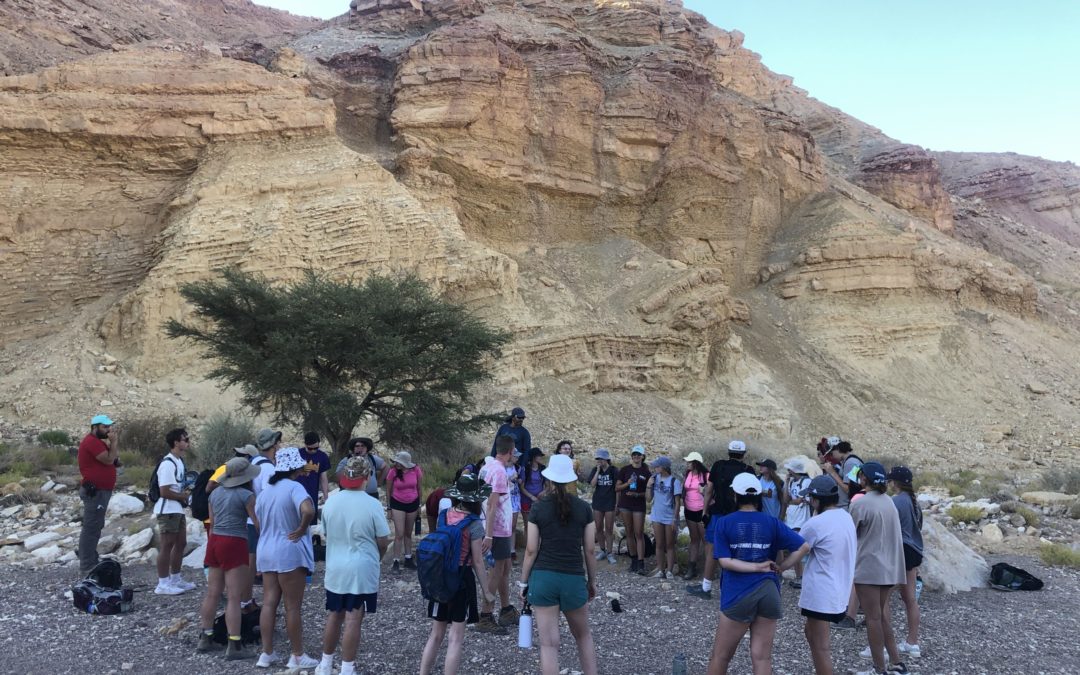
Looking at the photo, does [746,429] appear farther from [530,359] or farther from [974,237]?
[974,237]

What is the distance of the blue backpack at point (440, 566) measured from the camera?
4.92 m

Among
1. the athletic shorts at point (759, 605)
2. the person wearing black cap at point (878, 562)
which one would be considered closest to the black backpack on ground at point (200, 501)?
the athletic shorts at point (759, 605)

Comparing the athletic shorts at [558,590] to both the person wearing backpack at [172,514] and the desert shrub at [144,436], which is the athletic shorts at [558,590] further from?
the desert shrub at [144,436]

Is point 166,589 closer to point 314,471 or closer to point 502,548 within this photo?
point 314,471

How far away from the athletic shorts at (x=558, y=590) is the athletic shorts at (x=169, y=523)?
14.4 feet

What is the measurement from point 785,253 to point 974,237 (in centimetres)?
2187

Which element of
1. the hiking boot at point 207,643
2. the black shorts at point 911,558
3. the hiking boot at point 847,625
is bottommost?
the hiking boot at point 207,643

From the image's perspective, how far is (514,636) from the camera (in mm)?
6547

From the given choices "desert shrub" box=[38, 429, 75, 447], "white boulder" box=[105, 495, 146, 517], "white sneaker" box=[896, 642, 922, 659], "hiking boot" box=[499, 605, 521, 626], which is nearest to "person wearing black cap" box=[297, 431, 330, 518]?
"hiking boot" box=[499, 605, 521, 626]

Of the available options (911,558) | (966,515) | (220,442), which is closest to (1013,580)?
(911,558)

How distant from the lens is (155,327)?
69.8 ft

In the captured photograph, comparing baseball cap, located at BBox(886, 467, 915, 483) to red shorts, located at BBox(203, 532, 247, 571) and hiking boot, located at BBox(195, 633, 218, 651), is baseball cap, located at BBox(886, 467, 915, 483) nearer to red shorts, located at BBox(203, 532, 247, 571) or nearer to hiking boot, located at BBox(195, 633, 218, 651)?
red shorts, located at BBox(203, 532, 247, 571)

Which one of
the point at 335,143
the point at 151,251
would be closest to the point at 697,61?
the point at 335,143

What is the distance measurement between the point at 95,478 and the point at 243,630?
9.19 ft
